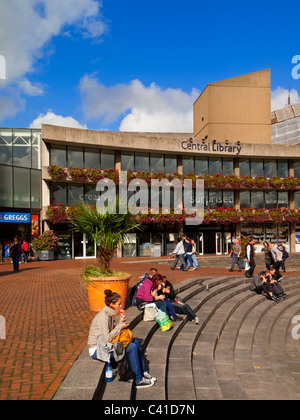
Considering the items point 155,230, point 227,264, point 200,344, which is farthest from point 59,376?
point 155,230

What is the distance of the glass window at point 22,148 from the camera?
28.8 metres

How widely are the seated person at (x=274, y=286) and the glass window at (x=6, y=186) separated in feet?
68.2

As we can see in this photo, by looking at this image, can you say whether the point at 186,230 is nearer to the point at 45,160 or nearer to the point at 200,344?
the point at 45,160

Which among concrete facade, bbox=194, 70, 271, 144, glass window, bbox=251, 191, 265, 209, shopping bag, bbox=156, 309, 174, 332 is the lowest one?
shopping bag, bbox=156, 309, 174, 332

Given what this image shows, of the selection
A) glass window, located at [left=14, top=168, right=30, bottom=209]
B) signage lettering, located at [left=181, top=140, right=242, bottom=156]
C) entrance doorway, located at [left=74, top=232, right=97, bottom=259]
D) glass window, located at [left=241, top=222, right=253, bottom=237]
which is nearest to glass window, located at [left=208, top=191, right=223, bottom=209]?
glass window, located at [left=241, top=222, right=253, bottom=237]

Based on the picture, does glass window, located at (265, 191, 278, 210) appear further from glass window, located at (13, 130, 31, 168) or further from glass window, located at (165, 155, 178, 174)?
glass window, located at (13, 130, 31, 168)

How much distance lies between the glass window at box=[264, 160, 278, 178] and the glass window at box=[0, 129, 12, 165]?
23.9 meters

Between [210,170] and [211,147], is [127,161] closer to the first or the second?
[211,147]

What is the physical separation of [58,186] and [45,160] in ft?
7.62

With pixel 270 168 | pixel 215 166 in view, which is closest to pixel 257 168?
pixel 270 168

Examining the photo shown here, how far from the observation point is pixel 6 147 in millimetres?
28609

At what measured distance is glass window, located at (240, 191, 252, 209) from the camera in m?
35.2

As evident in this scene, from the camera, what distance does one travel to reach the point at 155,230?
105 feet

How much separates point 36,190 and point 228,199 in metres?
17.8
